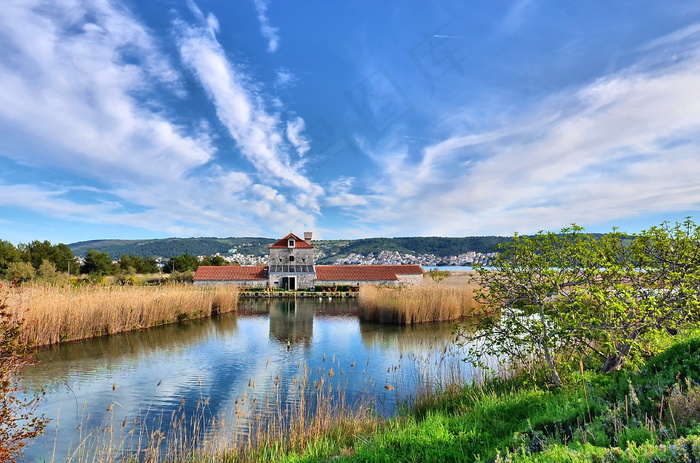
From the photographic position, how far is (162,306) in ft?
72.5

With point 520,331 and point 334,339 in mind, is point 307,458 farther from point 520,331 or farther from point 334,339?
point 334,339

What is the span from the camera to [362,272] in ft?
159

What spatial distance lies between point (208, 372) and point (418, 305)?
12.9 m

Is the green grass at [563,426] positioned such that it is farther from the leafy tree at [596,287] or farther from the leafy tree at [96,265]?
the leafy tree at [96,265]

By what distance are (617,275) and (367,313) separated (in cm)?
1810

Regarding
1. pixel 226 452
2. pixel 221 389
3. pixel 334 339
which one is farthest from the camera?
pixel 334 339

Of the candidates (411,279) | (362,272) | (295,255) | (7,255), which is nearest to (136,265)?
(7,255)

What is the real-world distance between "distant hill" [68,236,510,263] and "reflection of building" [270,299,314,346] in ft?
352

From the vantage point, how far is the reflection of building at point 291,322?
749 inches

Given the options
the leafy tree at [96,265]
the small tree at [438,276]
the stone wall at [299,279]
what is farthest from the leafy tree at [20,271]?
the small tree at [438,276]

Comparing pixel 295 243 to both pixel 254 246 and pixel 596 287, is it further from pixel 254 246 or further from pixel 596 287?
pixel 254 246

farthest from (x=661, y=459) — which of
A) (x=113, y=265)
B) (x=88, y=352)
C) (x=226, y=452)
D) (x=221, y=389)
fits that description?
(x=113, y=265)

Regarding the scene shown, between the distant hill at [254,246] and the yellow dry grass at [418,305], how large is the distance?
109999 millimetres

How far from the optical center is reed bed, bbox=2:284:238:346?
15422 mm
